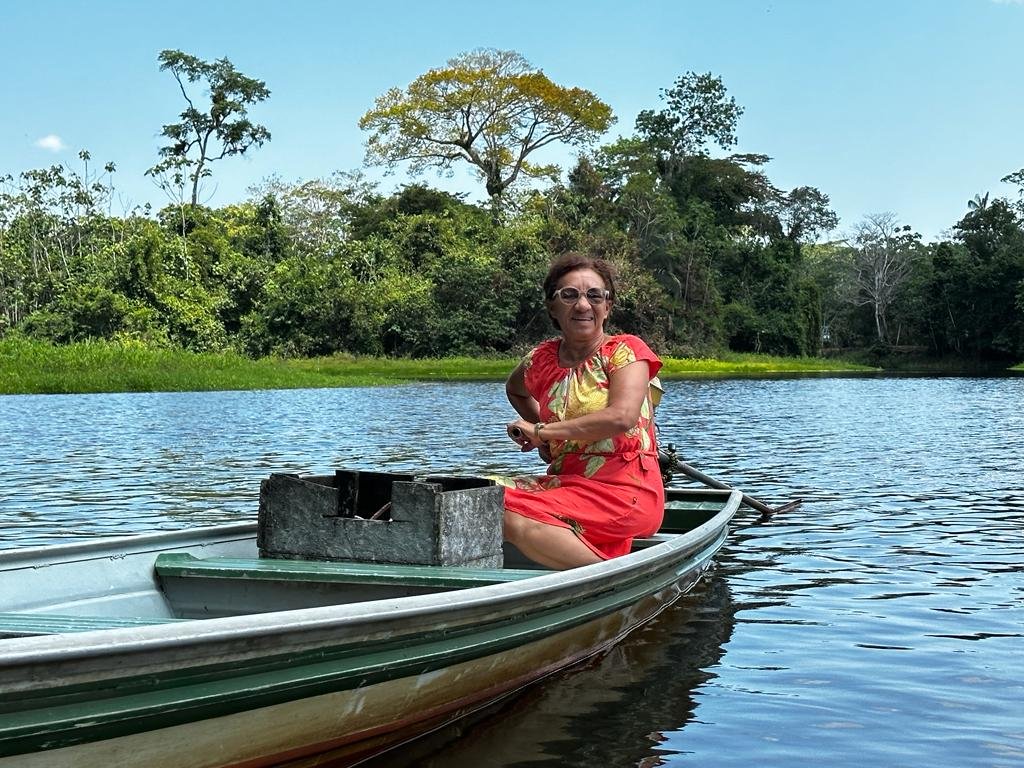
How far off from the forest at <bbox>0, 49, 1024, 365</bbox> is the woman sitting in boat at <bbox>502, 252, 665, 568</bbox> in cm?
3411

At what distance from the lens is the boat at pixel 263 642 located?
3.00m

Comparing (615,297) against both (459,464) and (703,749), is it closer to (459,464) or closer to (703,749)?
(703,749)

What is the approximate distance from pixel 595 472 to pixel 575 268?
0.86 m

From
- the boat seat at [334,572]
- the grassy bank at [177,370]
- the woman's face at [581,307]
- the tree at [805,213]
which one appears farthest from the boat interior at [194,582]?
the tree at [805,213]

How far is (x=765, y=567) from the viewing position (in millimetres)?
7773

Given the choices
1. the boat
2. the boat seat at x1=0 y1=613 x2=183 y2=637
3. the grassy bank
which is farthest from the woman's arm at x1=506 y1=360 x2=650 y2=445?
the grassy bank

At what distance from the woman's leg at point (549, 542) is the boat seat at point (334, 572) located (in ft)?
1.19

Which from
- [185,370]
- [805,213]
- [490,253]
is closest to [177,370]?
[185,370]

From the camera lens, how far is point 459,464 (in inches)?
538

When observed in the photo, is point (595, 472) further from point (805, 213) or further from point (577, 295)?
point (805, 213)

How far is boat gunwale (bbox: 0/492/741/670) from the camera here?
2.87 m

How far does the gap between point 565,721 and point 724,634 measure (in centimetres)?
163

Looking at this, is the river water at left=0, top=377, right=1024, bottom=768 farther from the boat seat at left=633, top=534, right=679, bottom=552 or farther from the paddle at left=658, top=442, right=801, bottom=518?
the boat seat at left=633, top=534, right=679, bottom=552

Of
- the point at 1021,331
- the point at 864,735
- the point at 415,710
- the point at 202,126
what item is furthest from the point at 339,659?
the point at 1021,331
